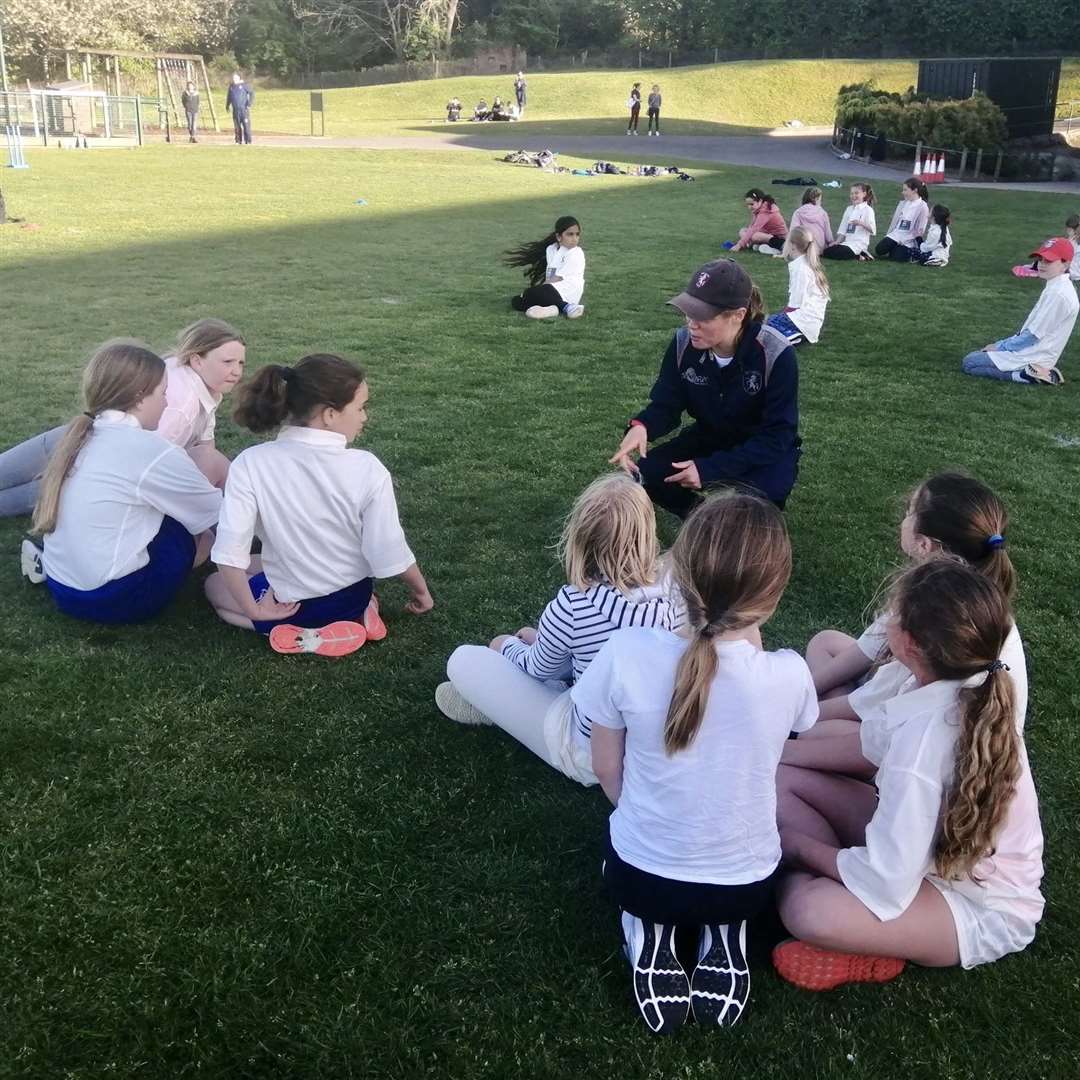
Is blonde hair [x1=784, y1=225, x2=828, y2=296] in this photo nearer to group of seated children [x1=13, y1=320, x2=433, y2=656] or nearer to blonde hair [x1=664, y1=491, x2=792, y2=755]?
group of seated children [x1=13, y1=320, x2=433, y2=656]

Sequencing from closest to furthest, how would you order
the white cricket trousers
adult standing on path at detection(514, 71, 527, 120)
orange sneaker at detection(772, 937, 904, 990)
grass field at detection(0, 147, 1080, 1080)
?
grass field at detection(0, 147, 1080, 1080)
orange sneaker at detection(772, 937, 904, 990)
the white cricket trousers
adult standing on path at detection(514, 71, 527, 120)

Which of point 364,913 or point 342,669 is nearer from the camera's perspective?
point 364,913

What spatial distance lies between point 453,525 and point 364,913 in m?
2.73

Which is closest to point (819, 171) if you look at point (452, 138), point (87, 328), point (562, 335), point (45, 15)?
point (452, 138)

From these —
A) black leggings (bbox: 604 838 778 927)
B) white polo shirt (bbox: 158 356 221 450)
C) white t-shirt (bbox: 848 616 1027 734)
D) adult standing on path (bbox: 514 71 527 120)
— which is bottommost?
black leggings (bbox: 604 838 778 927)

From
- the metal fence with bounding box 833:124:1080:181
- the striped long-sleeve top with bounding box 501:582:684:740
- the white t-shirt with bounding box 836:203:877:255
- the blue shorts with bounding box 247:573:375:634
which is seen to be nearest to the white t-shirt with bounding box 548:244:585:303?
the white t-shirt with bounding box 836:203:877:255

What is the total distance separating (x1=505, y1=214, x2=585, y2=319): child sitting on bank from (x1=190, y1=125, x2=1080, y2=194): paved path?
1687 centimetres

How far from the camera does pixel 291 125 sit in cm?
3850

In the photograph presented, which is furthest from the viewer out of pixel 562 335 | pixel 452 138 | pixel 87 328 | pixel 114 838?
pixel 452 138

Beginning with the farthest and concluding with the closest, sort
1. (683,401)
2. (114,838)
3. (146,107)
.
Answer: (146,107) → (683,401) → (114,838)

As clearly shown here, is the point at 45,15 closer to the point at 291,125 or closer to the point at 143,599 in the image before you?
the point at 291,125

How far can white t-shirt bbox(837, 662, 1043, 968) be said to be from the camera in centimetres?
231

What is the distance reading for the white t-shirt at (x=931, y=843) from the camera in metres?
2.31

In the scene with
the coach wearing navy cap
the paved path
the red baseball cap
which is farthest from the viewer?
the paved path
